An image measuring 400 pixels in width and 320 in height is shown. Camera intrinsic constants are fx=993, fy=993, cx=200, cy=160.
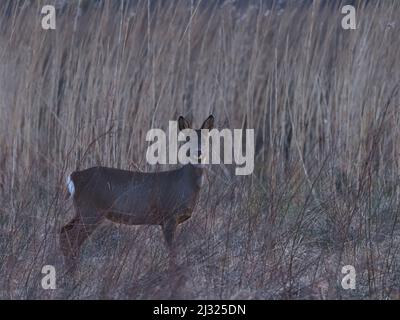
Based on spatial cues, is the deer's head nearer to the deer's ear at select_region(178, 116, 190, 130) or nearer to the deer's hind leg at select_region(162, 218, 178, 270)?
the deer's ear at select_region(178, 116, 190, 130)

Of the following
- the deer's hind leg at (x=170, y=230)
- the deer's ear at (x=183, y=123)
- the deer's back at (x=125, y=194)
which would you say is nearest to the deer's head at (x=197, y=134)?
the deer's ear at (x=183, y=123)

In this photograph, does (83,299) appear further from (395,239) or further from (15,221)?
(395,239)

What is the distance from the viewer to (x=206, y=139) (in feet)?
17.2

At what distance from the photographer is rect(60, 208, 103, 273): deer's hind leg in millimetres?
5043

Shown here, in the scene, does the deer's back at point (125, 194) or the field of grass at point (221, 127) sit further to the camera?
the deer's back at point (125, 194)

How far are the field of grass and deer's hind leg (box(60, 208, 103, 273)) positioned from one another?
0.08 meters

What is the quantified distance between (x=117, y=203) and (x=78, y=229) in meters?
0.24

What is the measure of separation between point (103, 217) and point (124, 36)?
1.59 meters

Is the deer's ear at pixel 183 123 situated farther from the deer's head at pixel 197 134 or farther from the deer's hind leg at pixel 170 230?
the deer's hind leg at pixel 170 230

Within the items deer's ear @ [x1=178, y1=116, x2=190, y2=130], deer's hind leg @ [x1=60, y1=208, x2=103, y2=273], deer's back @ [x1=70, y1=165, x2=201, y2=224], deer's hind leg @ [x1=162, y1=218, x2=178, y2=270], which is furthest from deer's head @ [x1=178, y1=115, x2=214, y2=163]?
deer's hind leg @ [x1=60, y1=208, x2=103, y2=273]

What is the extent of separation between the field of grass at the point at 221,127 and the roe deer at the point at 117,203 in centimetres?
9

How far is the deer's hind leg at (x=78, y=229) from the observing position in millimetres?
5043

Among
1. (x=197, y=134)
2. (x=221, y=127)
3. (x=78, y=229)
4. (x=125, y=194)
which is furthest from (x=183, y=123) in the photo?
(x=221, y=127)

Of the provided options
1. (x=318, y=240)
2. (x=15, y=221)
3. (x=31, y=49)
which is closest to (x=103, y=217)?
(x=15, y=221)
